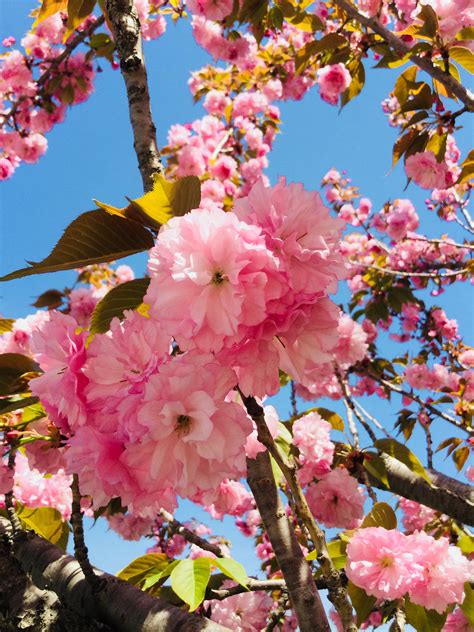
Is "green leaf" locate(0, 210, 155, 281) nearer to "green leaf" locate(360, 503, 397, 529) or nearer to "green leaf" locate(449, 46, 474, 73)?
"green leaf" locate(360, 503, 397, 529)

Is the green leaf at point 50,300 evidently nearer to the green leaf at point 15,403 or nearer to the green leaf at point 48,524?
the green leaf at point 48,524

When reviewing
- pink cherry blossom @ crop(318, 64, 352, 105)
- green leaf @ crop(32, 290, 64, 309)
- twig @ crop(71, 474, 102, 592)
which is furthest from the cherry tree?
pink cherry blossom @ crop(318, 64, 352, 105)

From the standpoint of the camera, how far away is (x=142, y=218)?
937 mm

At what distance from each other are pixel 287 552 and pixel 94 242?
2.20 ft

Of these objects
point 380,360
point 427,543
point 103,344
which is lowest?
point 427,543

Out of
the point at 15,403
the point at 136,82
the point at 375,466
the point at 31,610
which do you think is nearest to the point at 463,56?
the point at 136,82

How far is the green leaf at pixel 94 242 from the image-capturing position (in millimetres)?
913

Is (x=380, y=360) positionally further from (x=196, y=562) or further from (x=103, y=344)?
(x=103, y=344)

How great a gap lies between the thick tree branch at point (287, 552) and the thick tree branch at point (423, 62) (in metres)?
1.84

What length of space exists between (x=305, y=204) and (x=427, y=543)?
110 cm

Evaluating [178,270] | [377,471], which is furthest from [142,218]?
[377,471]

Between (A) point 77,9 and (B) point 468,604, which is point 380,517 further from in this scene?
(A) point 77,9

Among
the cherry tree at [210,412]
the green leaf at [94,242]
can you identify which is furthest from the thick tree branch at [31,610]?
the green leaf at [94,242]

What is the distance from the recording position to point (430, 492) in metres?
2.30
